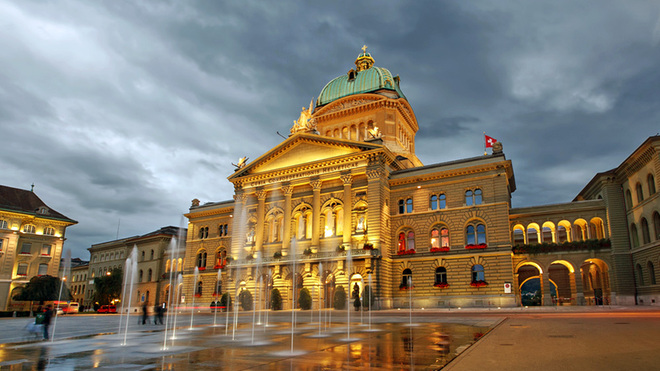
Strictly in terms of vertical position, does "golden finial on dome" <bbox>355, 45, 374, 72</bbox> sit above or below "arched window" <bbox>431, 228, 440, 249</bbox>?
above

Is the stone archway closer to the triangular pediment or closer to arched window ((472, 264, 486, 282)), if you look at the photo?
arched window ((472, 264, 486, 282))

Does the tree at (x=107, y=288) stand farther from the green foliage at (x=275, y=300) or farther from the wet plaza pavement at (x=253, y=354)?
the wet plaza pavement at (x=253, y=354)

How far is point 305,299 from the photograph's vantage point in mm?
45344

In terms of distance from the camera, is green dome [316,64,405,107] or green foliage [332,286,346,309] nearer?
green foliage [332,286,346,309]

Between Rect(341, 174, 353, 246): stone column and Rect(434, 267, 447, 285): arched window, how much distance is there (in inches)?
386

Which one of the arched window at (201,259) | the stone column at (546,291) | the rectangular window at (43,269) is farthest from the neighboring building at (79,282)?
the stone column at (546,291)

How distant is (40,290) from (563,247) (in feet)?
200

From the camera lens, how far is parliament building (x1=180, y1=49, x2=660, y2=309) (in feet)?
133

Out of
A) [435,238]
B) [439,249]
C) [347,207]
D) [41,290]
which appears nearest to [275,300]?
[347,207]

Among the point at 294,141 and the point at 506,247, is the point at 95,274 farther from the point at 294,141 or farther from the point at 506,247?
the point at 506,247

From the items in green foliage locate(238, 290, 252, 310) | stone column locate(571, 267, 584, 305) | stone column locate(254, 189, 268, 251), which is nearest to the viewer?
stone column locate(571, 267, 584, 305)

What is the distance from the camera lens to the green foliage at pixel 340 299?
140ft

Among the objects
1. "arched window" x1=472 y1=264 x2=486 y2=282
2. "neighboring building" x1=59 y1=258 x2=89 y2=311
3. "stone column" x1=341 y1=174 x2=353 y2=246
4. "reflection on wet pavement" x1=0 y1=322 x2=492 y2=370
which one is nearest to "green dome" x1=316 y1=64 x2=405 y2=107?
"stone column" x1=341 y1=174 x2=353 y2=246

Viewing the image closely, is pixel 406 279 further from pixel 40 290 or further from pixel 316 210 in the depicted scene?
pixel 40 290
